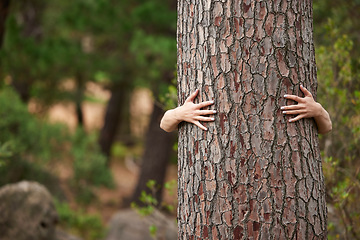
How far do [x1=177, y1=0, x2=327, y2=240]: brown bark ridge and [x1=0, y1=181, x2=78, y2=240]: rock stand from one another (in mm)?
3054

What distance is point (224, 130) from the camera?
2.16 meters

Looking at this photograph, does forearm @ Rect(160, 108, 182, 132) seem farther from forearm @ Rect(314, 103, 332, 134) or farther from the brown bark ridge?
forearm @ Rect(314, 103, 332, 134)

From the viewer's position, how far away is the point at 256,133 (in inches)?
83.3

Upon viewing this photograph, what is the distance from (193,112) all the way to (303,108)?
0.58 meters

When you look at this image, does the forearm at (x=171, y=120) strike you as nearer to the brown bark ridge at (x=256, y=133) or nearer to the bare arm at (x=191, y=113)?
the bare arm at (x=191, y=113)

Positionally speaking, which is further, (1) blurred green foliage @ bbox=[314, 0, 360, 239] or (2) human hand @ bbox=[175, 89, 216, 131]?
(1) blurred green foliage @ bbox=[314, 0, 360, 239]

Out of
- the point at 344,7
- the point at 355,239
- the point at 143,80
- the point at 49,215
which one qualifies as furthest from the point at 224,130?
the point at 143,80

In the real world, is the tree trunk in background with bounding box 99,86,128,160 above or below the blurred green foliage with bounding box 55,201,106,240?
above

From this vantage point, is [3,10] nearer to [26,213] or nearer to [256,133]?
[26,213]

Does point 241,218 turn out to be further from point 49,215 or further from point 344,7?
point 344,7

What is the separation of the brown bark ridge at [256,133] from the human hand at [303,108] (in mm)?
40

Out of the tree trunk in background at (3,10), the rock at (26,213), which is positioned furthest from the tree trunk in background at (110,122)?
the rock at (26,213)

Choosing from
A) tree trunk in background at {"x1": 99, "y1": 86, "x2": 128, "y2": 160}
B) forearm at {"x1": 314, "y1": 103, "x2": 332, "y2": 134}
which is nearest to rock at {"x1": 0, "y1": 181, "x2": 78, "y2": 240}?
forearm at {"x1": 314, "y1": 103, "x2": 332, "y2": 134}

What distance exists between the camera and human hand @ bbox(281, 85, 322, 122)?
2127mm
